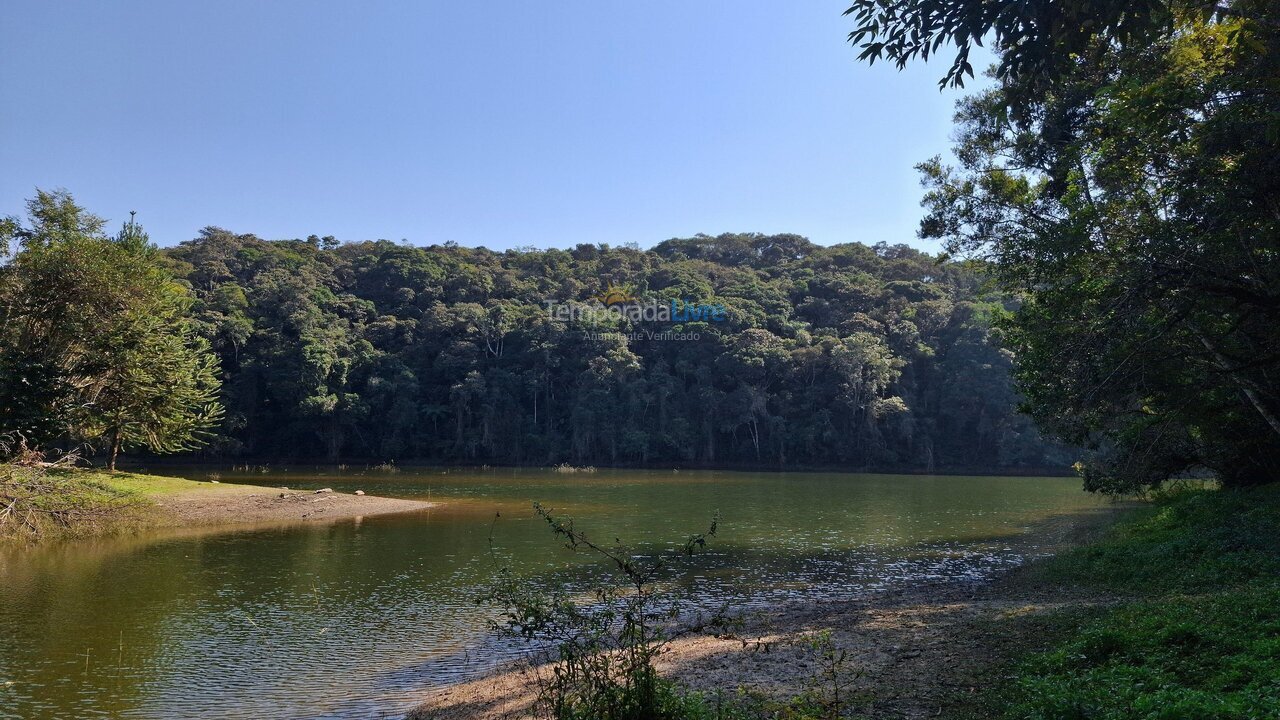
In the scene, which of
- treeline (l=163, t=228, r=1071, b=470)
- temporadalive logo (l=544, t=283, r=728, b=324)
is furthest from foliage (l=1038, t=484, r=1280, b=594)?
temporadalive logo (l=544, t=283, r=728, b=324)

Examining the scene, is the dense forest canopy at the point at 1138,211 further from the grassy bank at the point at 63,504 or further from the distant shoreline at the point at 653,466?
the distant shoreline at the point at 653,466

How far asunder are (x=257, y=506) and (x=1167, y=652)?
28.8 meters

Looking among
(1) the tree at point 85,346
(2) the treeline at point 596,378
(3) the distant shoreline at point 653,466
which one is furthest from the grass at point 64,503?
(2) the treeline at point 596,378

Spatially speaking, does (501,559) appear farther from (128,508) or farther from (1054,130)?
(1054,130)

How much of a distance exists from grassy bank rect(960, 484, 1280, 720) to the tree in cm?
2783

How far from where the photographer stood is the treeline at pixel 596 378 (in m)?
63.4

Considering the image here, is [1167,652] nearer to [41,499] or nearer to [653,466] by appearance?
[41,499]

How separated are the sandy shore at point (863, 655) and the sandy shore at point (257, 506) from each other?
799 inches

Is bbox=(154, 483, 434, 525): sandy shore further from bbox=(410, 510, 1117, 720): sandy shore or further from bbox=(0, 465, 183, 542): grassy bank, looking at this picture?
bbox=(410, 510, 1117, 720): sandy shore

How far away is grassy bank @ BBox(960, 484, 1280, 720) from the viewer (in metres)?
5.63

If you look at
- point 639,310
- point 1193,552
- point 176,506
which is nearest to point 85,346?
point 176,506

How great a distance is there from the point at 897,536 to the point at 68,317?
2830 cm

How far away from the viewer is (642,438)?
218 ft

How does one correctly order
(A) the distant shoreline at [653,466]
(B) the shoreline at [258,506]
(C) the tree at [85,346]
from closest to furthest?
(C) the tree at [85,346], (B) the shoreline at [258,506], (A) the distant shoreline at [653,466]
